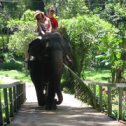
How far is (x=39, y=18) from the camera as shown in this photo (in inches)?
490

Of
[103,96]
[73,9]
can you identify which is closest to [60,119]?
[103,96]

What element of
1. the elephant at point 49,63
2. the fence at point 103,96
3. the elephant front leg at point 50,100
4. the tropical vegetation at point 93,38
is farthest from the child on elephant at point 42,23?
the tropical vegetation at point 93,38

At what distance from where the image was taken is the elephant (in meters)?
11.6

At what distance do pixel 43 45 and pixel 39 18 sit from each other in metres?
0.90

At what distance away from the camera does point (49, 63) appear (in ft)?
39.0

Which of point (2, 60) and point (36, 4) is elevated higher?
point (36, 4)

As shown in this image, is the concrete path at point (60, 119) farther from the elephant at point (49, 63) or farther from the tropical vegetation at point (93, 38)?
the tropical vegetation at point (93, 38)

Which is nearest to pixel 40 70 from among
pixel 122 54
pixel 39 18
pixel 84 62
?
pixel 39 18

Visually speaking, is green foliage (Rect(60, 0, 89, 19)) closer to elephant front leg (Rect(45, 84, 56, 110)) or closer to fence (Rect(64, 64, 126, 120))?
fence (Rect(64, 64, 126, 120))

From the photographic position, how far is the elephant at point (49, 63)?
1161 cm

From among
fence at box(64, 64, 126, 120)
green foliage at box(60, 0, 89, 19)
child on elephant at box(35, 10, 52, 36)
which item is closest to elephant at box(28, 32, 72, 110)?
child on elephant at box(35, 10, 52, 36)

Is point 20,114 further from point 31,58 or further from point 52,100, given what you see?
point 31,58

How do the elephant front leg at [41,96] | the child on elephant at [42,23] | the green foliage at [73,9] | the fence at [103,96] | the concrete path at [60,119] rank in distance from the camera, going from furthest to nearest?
the green foliage at [73,9] < the elephant front leg at [41,96] < the child on elephant at [42,23] < the fence at [103,96] < the concrete path at [60,119]

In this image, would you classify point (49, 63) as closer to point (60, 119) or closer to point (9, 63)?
point (60, 119)
